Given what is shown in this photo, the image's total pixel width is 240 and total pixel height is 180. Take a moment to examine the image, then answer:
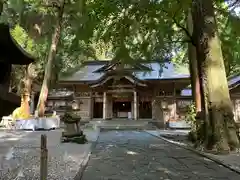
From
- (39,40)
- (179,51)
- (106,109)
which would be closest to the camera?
(179,51)

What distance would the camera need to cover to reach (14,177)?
6805 mm

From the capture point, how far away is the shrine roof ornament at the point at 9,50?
5.13m

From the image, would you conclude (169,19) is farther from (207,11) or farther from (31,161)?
(31,161)

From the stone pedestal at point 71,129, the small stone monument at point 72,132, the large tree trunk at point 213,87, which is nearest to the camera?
the large tree trunk at point 213,87

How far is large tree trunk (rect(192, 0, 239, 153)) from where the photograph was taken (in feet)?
35.7

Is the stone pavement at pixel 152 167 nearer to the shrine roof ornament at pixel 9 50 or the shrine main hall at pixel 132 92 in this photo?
the shrine roof ornament at pixel 9 50

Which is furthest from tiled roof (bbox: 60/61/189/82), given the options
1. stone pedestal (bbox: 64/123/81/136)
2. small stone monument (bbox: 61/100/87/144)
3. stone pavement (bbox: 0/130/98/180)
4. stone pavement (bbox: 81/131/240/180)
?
stone pavement (bbox: 0/130/98/180)

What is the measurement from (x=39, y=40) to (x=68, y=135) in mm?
15049

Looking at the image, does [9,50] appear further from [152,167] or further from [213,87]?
[213,87]

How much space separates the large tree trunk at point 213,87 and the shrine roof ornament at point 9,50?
736 centimetres

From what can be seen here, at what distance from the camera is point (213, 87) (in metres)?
11.3

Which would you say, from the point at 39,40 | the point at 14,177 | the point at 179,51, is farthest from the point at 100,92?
the point at 14,177

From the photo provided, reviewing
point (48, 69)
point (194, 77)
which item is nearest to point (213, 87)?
point (194, 77)

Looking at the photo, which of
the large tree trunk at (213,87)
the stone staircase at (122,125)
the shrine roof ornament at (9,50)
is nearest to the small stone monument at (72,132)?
the large tree trunk at (213,87)
